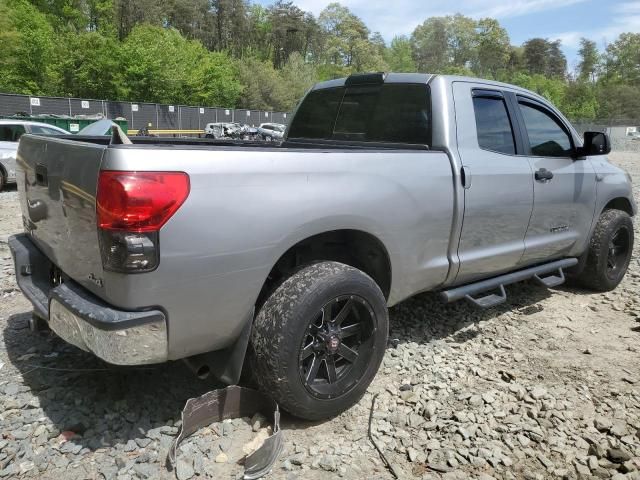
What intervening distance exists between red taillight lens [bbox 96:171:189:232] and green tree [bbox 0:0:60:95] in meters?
39.2

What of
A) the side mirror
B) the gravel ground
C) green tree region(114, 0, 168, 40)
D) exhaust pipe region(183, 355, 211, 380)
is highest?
green tree region(114, 0, 168, 40)

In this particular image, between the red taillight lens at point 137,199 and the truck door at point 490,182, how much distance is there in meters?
2.03

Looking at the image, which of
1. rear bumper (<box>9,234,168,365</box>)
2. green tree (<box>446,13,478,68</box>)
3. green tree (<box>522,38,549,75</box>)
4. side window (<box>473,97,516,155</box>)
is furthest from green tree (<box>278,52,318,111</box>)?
green tree (<box>522,38,549,75</box>)

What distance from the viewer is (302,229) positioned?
2.65 meters

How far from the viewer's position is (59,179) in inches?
103

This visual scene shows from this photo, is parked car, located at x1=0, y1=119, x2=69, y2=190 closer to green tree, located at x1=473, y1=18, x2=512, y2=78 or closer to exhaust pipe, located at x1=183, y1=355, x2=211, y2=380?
exhaust pipe, located at x1=183, y1=355, x2=211, y2=380

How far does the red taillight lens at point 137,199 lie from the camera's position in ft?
7.20

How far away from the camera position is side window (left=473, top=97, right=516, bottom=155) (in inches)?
151

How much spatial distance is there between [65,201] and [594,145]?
4.14 meters

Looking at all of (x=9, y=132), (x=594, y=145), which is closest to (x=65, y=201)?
(x=594, y=145)

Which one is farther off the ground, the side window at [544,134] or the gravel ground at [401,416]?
the side window at [544,134]

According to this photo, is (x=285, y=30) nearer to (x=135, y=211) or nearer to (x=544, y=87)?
(x=544, y=87)

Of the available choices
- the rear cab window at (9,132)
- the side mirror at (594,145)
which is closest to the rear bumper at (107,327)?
the side mirror at (594,145)

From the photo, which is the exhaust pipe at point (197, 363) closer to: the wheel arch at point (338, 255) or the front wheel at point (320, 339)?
the front wheel at point (320, 339)
